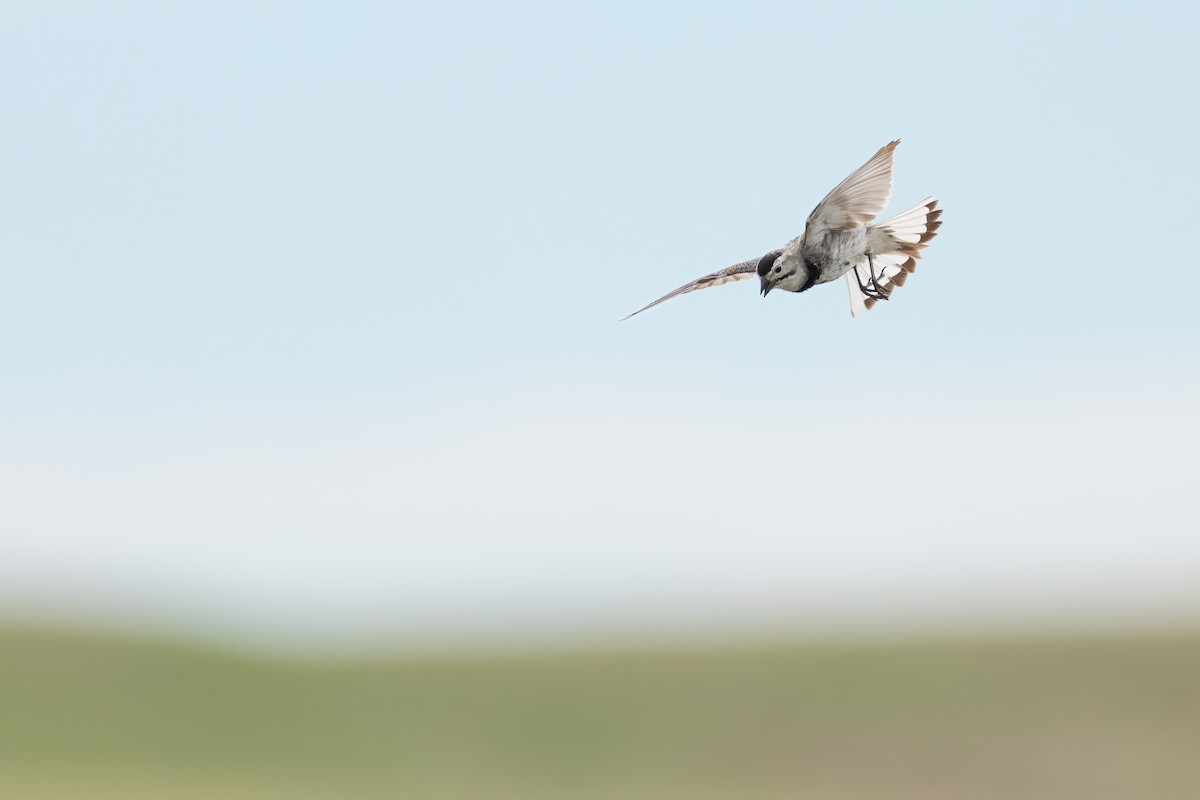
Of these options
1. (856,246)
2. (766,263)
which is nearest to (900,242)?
(856,246)

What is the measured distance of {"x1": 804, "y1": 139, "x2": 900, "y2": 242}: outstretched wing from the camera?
514 cm

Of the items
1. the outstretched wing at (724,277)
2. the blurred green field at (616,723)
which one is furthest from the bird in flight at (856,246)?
the blurred green field at (616,723)

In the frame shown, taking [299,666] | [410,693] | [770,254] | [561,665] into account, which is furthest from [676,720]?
[770,254]

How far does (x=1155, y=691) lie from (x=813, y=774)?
6.43 metres

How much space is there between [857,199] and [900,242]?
1.54ft

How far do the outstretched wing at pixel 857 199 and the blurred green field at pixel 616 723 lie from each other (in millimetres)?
18203

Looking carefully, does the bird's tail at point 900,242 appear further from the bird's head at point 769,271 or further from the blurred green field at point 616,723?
the blurred green field at point 616,723

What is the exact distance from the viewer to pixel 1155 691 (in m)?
25.2

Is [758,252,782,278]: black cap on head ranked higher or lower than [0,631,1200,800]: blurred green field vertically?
lower

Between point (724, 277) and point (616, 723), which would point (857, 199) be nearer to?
point (724, 277)

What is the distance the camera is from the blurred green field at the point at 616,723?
23594 mm

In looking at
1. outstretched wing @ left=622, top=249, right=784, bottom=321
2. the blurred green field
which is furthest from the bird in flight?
the blurred green field

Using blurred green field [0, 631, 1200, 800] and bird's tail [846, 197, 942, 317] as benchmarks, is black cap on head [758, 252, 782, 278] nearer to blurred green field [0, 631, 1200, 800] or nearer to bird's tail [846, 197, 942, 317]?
bird's tail [846, 197, 942, 317]

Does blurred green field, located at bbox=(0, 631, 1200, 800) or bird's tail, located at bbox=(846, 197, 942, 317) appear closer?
bird's tail, located at bbox=(846, 197, 942, 317)
